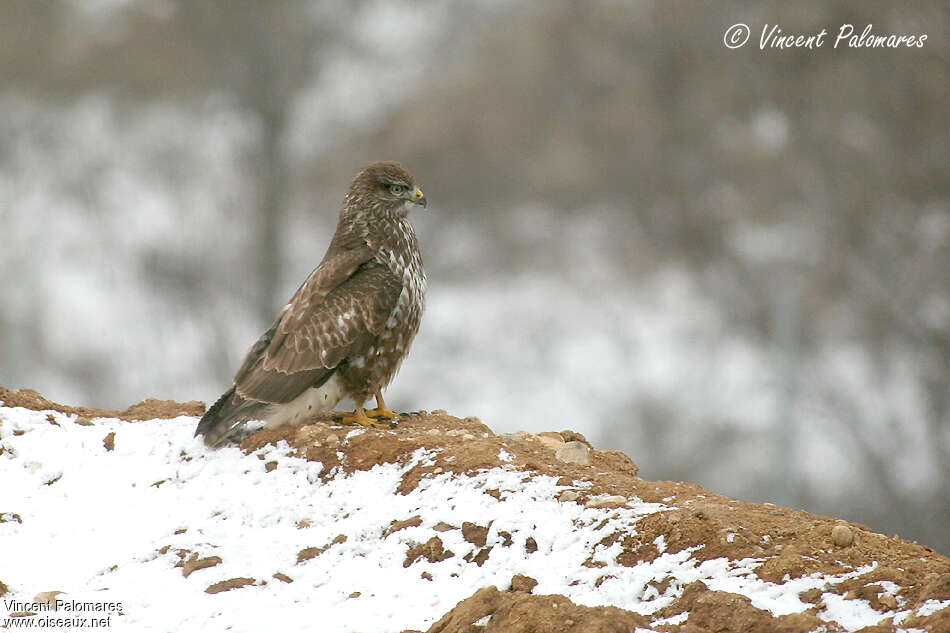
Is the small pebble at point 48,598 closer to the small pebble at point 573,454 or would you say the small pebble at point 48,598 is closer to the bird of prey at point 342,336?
the bird of prey at point 342,336

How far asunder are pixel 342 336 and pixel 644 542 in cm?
285

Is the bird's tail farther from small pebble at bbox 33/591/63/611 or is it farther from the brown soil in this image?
small pebble at bbox 33/591/63/611

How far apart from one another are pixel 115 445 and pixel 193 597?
6.61 ft

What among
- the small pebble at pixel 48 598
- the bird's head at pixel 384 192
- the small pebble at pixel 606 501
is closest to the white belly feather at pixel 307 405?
the bird's head at pixel 384 192

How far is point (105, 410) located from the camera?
8508 mm

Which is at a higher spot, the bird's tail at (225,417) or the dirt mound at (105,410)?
the dirt mound at (105,410)

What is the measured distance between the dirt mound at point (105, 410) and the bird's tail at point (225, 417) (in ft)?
2.66

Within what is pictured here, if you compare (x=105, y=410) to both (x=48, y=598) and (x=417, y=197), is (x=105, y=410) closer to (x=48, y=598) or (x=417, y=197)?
(x=417, y=197)

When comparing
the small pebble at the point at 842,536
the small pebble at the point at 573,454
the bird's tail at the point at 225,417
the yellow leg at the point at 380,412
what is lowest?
the small pebble at the point at 842,536

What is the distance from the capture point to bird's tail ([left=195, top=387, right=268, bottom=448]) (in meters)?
7.60

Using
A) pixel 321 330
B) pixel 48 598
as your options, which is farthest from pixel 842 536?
pixel 321 330

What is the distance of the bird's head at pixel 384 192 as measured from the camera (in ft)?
29.0

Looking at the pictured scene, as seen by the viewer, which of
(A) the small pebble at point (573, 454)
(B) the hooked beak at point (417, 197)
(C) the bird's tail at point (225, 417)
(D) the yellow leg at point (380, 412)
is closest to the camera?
(A) the small pebble at point (573, 454)

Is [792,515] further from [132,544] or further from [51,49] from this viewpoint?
[51,49]
